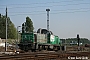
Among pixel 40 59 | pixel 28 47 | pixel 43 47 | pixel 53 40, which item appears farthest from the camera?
pixel 53 40

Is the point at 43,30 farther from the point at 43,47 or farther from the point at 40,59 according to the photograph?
the point at 40,59

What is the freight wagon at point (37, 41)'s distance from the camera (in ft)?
117

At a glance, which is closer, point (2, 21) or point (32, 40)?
point (32, 40)

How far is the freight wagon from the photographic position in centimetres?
3575

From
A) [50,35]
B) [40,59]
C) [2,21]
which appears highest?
[2,21]

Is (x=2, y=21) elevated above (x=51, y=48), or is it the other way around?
(x=2, y=21)

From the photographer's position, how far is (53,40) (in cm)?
4222

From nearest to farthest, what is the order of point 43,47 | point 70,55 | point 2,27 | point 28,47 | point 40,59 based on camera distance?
1. point 40,59
2. point 70,55
3. point 28,47
4. point 43,47
5. point 2,27

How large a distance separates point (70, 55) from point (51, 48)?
65.3ft

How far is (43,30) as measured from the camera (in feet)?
134

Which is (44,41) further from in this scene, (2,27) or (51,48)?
(2,27)

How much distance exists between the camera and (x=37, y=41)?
36750mm

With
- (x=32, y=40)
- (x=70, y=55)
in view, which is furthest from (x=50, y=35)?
(x=70, y=55)

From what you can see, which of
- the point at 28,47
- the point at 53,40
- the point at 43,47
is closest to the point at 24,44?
the point at 28,47
